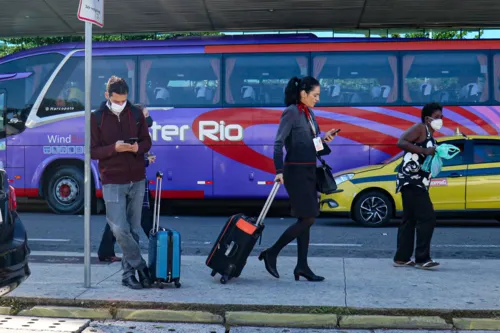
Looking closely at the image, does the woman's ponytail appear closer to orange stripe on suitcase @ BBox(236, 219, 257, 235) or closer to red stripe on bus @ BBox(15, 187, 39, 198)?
orange stripe on suitcase @ BBox(236, 219, 257, 235)

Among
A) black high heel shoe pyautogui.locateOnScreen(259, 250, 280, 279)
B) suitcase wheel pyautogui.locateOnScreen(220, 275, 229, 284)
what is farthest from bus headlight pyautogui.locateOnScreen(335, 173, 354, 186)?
suitcase wheel pyautogui.locateOnScreen(220, 275, 229, 284)

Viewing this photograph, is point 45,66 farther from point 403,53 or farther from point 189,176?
point 403,53

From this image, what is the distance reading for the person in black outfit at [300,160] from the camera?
7.23m

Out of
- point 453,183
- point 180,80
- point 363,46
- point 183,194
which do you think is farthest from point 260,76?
point 453,183

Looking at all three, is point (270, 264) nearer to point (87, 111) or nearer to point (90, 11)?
point (87, 111)

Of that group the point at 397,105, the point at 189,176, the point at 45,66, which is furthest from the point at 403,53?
the point at 45,66

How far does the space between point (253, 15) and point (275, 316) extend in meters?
16.3

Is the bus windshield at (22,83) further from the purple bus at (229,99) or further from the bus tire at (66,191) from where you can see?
the bus tire at (66,191)

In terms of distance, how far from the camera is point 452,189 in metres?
13.4

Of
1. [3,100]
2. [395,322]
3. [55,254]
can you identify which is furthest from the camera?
[3,100]

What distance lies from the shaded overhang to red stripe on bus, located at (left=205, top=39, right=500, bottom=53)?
15.9 ft

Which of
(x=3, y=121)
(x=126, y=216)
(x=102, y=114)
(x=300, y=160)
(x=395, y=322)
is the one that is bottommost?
(x=395, y=322)

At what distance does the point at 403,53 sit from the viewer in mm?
15117

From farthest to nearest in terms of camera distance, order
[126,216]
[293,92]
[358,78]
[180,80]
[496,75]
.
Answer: [180,80]
[358,78]
[496,75]
[293,92]
[126,216]
